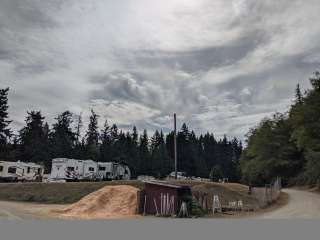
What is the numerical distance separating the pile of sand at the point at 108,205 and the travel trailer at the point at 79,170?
65.9 feet

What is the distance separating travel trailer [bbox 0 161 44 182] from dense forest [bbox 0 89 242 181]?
98.8 ft

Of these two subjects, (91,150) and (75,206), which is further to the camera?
(91,150)

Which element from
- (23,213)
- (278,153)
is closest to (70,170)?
(23,213)

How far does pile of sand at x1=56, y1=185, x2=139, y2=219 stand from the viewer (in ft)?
97.9

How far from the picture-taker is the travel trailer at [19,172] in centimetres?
5506

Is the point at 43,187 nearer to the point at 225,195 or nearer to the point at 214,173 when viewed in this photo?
the point at 225,195

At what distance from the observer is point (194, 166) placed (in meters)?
128

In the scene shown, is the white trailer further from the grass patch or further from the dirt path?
the dirt path

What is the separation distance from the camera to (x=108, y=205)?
32.2 meters

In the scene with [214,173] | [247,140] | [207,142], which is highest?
[207,142]

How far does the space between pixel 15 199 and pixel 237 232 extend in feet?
116

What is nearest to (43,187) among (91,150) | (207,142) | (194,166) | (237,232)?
(237,232)

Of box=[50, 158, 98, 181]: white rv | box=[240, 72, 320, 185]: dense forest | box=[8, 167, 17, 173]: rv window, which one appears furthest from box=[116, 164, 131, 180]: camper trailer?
box=[240, 72, 320, 185]: dense forest

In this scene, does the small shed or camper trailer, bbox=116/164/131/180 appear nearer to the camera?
the small shed
